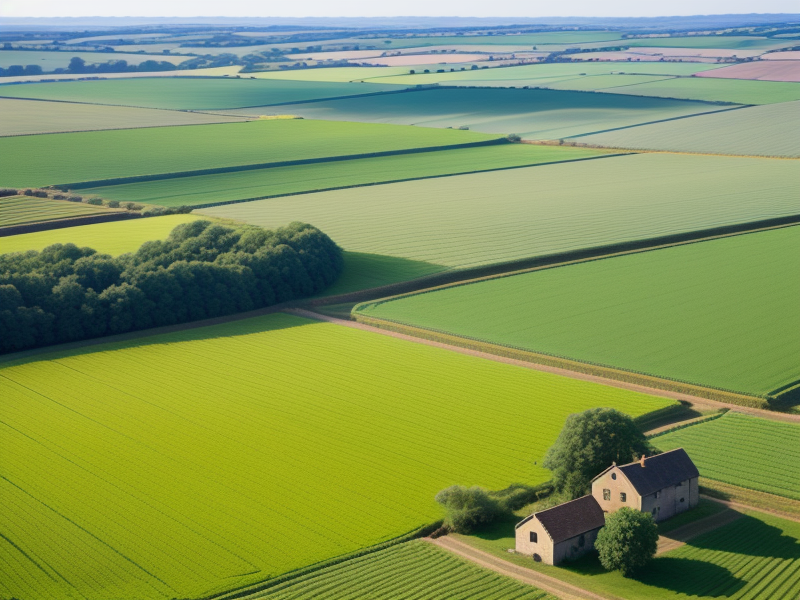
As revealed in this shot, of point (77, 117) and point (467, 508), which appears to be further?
point (77, 117)

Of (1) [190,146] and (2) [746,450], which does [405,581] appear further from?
(1) [190,146]

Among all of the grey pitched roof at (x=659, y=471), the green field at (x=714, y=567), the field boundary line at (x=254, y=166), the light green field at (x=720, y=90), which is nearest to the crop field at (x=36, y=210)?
the field boundary line at (x=254, y=166)

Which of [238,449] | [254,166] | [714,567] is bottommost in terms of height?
[238,449]

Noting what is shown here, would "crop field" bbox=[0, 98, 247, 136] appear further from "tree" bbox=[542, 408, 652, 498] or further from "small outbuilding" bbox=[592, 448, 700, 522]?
"small outbuilding" bbox=[592, 448, 700, 522]

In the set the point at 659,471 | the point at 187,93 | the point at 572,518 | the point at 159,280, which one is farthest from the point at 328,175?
the point at 187,93

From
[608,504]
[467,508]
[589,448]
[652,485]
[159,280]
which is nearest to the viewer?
[467,508]

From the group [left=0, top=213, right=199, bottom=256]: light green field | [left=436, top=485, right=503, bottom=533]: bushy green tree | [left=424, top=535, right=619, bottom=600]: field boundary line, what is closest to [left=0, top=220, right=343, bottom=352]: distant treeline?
[left=0, top=213, right=199, bottom=256]: light green field

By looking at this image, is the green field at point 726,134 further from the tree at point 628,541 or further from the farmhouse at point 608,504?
the tree at point 628,541
